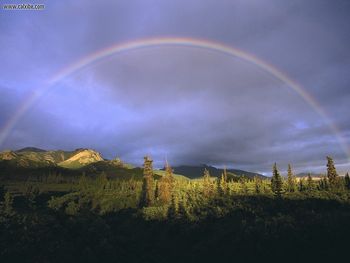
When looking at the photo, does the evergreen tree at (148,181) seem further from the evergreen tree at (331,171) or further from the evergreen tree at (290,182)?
the evergreen tree at (331,171)

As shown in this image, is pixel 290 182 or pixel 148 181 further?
pixel 290 182

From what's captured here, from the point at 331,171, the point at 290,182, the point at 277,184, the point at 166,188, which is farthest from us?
the point at 290,182

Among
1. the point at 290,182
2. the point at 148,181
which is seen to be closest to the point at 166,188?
the point at 148,181

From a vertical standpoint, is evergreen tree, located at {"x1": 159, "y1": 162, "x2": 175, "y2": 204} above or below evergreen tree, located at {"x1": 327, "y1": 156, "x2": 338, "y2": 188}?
below

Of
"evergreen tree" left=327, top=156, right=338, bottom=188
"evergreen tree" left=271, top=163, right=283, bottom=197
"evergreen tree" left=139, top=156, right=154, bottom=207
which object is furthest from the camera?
"evergreen tree" left=327, top=156, right=338, bottom=188

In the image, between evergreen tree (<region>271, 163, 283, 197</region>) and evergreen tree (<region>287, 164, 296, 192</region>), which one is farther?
evergreen tree (<region>287, 164, 296, 192</region>)

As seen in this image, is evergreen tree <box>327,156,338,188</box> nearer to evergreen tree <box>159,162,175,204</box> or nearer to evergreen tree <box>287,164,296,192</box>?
evergreen tree <box>287,164,296,192</box>

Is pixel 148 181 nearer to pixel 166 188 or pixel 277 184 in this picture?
pixel 166 188

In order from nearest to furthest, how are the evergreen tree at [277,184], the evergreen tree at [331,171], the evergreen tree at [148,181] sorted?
the evergreen tree at [277,184], the evergreen tree at [148,181], the evergreen tree at [331,171]

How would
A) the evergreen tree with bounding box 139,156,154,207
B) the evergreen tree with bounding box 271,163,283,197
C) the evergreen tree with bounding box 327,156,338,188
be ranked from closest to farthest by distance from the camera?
the evergreen tree with bounding box 271,163,283,197 < the evergreen tree with bounding box 139,156,154,207 < the evergreen tree with bounding box 327,156,338,188

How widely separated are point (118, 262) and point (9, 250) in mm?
15339

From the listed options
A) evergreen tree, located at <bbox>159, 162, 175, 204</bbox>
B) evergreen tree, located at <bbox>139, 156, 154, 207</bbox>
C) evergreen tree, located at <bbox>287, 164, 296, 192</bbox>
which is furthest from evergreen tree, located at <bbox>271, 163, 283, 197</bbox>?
evergreen tree, located at <bbox>139, 156, 154, 207</bbox>

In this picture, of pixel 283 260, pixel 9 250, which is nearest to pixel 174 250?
pixel 283 260

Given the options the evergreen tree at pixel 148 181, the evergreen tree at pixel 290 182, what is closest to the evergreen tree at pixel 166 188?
the evergreen tree at pixel 148 181
